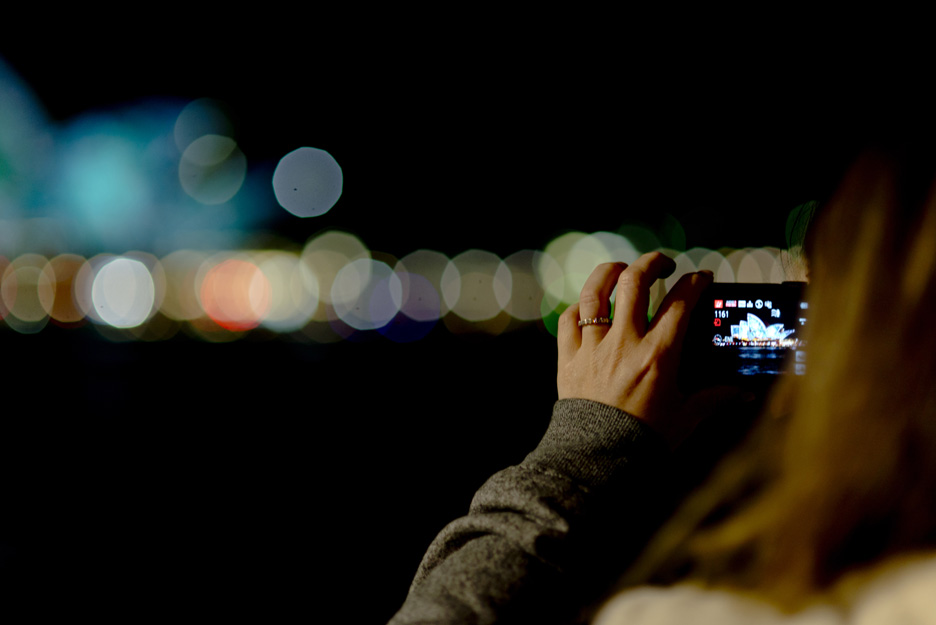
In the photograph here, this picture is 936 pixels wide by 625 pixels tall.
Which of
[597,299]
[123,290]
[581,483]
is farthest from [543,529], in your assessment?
[123,290]

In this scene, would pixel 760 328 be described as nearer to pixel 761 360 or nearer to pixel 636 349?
pixel 761 360

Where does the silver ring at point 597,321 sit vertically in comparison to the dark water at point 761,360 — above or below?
above

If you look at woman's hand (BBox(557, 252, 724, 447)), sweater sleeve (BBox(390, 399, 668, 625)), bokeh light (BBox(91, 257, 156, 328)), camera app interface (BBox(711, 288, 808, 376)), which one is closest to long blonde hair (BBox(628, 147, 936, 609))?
sweater sleeve (BBox(390, 399, 668, 625))

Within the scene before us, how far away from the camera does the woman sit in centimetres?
66

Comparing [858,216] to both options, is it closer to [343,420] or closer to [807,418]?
[807,418]

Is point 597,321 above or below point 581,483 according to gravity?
above

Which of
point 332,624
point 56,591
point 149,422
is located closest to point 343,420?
point 149,422

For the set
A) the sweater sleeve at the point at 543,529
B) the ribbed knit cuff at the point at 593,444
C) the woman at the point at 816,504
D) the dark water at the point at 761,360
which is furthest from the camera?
the dark water at the point at 761,360

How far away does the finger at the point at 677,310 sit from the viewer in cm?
122

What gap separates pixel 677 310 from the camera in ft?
4.04

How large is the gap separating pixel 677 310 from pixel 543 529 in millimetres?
540

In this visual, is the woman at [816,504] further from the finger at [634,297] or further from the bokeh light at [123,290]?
the bokeh light at [123,290]

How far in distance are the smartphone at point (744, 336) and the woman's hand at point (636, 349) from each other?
0.31 feet

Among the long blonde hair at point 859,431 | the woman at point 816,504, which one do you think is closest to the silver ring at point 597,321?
the woman at point 816,504
